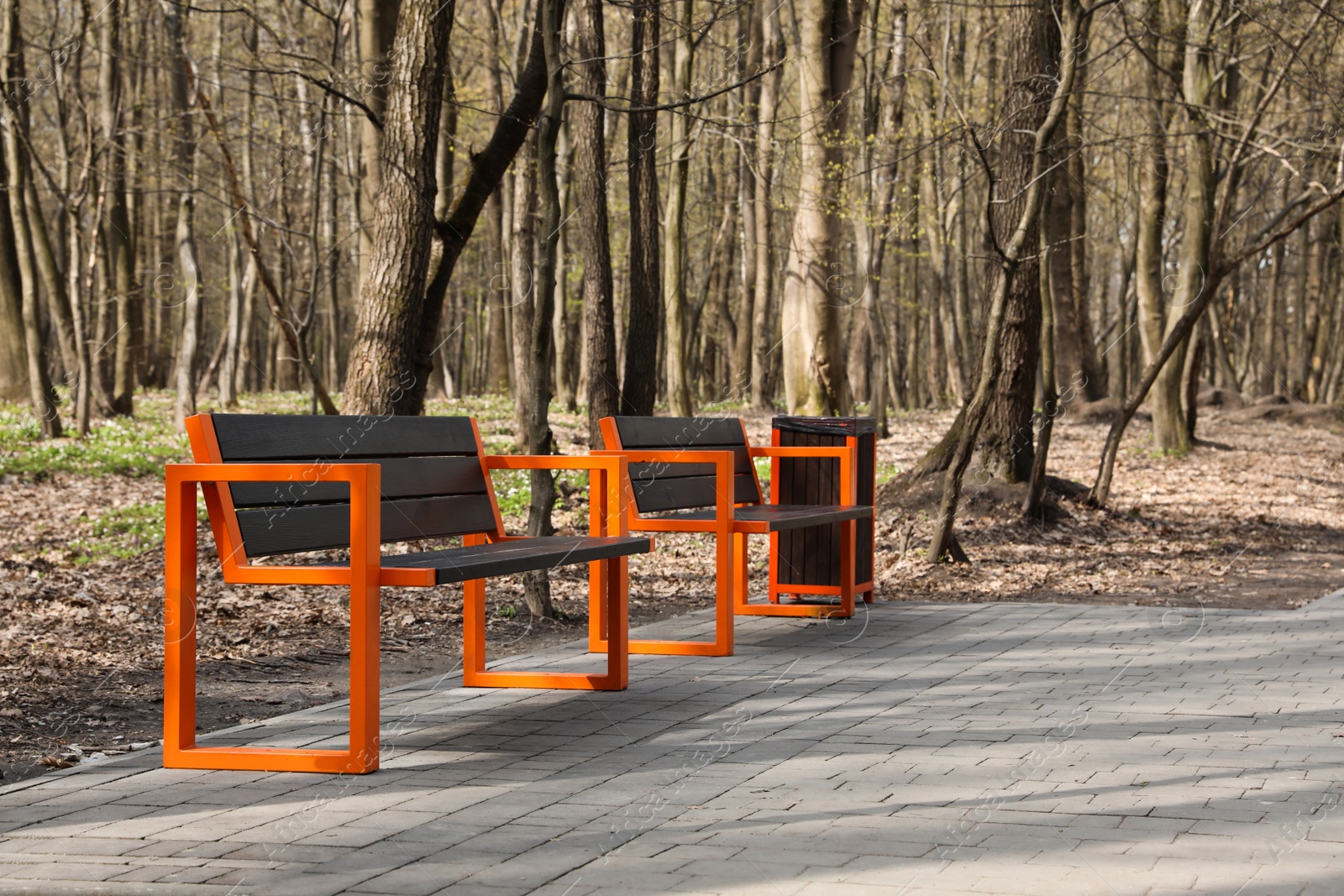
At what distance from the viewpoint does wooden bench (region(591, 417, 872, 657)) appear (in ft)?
20.2

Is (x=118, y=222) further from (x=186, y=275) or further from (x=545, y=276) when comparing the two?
(x=545, y=276)

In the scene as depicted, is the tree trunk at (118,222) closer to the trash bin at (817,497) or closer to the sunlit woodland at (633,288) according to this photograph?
the sunlit woodland at (633,288)

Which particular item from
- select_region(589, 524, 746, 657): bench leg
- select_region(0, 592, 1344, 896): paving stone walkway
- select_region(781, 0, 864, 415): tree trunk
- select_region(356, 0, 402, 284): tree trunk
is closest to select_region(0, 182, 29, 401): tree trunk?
select_region(356, 0, 402, 284): tree trunk

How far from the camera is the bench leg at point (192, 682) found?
13.4 ft

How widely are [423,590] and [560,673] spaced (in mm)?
2953

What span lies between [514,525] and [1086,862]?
8291mm

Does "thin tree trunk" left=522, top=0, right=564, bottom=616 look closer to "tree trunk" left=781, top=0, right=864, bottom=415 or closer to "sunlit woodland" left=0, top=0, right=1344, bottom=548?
"sunlit woodland" left=0, top=0, right=1344, bottom=548

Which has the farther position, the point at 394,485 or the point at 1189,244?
the point at 1189,244

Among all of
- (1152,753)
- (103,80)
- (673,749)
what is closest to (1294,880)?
(1152,753)

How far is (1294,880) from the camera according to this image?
9.59 ft

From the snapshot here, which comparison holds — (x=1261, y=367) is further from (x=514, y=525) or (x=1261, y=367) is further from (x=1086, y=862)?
(x=1086, y=862)

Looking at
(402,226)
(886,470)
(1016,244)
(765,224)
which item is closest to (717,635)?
(402,226)

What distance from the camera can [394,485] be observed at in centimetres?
503

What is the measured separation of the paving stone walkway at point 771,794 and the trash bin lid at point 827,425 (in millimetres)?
1917
